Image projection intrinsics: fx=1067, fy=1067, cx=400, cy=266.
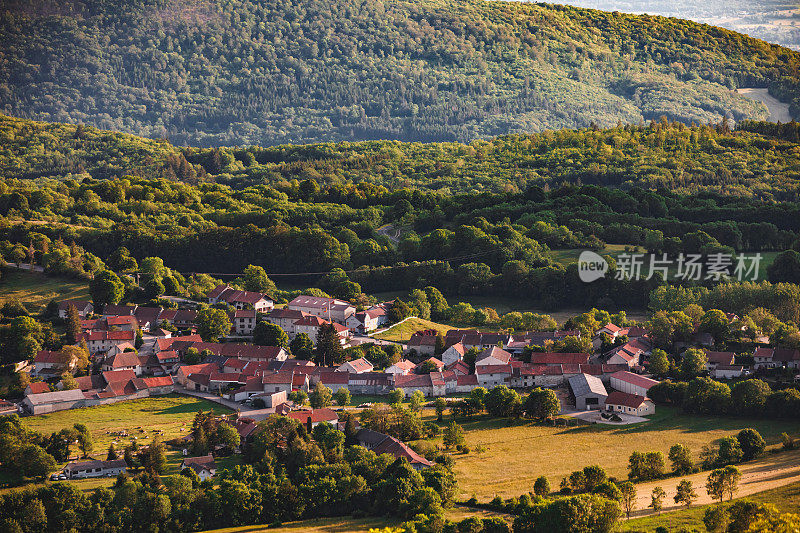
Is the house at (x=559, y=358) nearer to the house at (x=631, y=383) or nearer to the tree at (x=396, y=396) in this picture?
the house at (x=631, y=383)

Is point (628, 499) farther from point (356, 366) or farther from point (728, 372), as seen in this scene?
point (356, 366)

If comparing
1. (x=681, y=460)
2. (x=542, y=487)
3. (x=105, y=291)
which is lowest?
(x=105, y=291)

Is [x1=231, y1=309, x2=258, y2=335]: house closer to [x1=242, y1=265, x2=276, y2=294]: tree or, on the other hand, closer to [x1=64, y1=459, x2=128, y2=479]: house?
[x1=242, y1=265, x2=276, y2=294]: tree

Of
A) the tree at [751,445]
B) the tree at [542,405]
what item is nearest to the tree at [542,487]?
the tree at [751,445]

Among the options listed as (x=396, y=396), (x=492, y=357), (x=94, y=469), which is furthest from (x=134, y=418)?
(x=492, y=357)

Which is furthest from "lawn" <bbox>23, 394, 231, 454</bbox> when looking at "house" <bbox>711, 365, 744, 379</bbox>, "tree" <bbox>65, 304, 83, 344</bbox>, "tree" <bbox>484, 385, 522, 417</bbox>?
"house" <bbox>711, 365, 744, 379</bbox>

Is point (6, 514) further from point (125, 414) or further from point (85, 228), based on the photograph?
point (85, 228)
